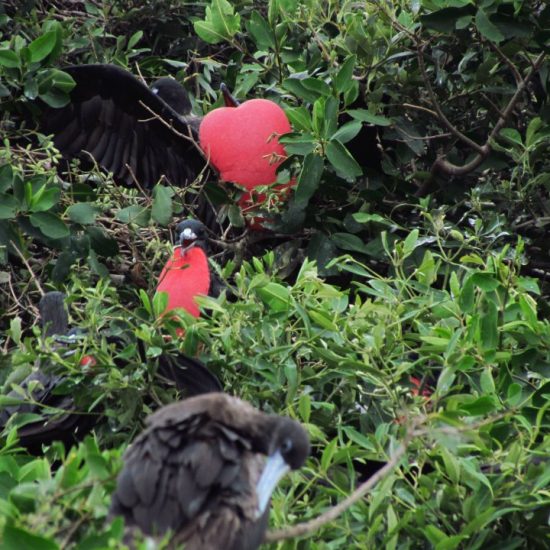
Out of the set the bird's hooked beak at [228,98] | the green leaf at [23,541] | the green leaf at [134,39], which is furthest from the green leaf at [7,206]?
the green leaf at [23,541]

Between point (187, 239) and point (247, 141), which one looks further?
point (247, 141)

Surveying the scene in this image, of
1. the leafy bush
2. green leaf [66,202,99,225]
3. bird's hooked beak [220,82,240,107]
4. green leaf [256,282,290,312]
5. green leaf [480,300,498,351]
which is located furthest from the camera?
bird's hooked beak [220,82,240,107]

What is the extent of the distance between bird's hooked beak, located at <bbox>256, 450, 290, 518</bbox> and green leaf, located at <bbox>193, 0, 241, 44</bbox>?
1891 millimetres

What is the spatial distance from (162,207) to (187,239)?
0.23 metres

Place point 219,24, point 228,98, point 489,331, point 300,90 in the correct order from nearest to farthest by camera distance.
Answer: point 489,331, point 300,90, point 219,24, point 228,98

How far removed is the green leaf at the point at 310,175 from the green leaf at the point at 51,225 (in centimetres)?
55

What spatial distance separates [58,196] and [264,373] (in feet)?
2.88

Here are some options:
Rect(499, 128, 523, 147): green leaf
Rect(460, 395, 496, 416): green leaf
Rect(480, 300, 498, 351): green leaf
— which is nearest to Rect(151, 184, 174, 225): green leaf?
Rect(499, 128, 523, 147): green leaf

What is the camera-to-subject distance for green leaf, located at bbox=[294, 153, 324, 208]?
307 cm

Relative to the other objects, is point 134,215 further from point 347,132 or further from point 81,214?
point 347,132

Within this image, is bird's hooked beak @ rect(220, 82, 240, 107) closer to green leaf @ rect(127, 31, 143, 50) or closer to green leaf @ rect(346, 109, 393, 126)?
green leaf @ rect(127, 31, 143, 50)

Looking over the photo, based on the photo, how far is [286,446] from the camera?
5.92 ft

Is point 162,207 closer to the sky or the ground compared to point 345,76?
closer to the ground

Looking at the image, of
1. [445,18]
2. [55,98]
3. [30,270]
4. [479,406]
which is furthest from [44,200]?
[479,406]
